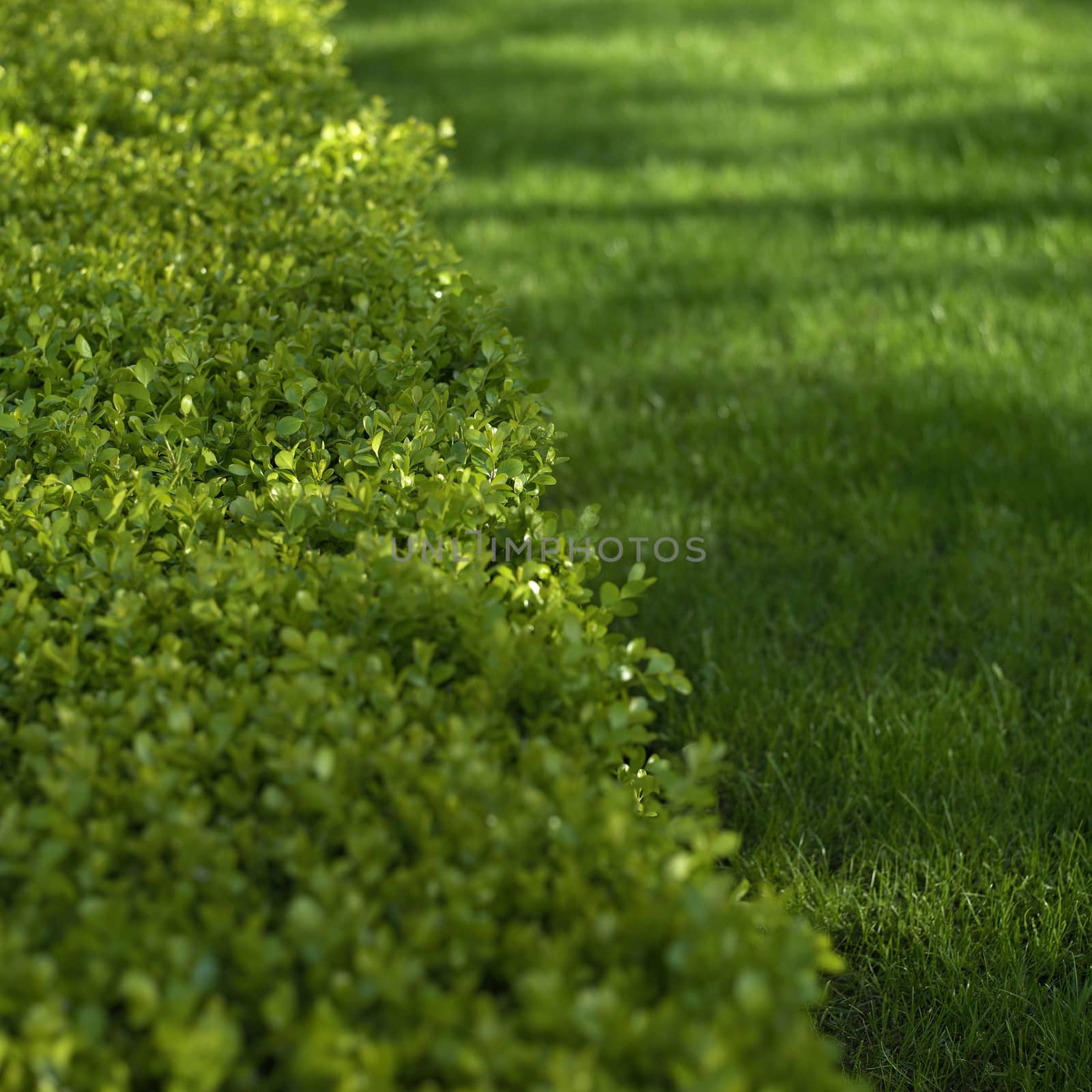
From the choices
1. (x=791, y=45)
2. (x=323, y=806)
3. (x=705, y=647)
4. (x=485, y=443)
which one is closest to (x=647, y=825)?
(x=323, y=806)

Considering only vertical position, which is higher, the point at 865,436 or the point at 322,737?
the point at 322,737

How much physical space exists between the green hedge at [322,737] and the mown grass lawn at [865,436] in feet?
2.12

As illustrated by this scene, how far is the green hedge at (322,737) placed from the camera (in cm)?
135

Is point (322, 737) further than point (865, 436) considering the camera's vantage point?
No

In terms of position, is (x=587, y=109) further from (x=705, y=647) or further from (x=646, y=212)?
(x=705, y=647)

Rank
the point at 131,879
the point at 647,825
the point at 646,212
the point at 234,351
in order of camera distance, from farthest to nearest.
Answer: the point at 646,212 < the point at 234,351 < the point at 647,825 < the point at 131,879

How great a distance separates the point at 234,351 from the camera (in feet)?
9.07

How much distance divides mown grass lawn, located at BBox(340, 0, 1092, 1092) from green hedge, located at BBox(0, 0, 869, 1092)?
65cm

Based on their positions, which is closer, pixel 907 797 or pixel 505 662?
pixel 505 662

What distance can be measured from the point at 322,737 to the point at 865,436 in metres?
3.54

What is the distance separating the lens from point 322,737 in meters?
1.73

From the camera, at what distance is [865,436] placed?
480 cm

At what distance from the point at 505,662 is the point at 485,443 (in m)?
0.66

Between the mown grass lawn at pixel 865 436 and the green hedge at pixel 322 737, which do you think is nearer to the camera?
the green hedge at pixel 322 737
